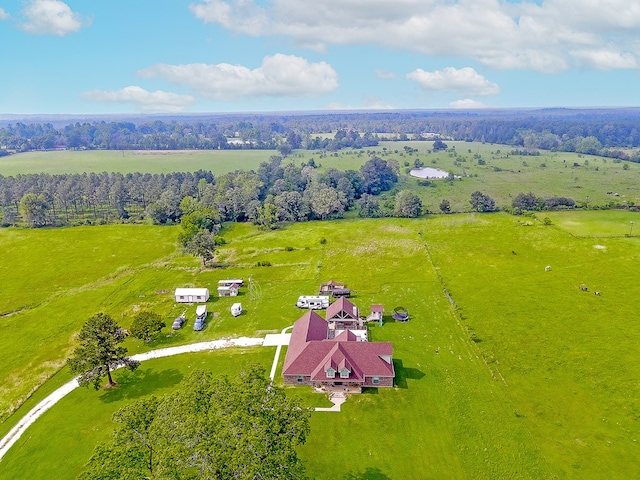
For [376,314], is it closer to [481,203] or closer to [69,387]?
[69,387]

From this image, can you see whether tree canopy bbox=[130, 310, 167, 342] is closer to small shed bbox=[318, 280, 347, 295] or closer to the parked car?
the parked car

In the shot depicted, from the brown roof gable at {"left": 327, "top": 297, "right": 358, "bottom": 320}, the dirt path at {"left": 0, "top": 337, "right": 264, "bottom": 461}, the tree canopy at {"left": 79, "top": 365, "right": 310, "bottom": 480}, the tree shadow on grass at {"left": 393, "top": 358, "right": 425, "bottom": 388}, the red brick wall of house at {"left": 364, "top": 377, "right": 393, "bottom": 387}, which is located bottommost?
the dirt path at {"left": 0, "top": 337, "right": 264, "bottom": 461}

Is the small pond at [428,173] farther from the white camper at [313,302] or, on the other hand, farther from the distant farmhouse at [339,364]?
the distant farmhouse at [339,364]

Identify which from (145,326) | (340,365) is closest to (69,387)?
(145,326)

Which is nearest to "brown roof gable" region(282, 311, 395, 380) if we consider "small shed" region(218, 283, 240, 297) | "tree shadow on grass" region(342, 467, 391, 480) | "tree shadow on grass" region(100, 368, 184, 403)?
"tree shadow on grass" region(342, 467, 391, 480)

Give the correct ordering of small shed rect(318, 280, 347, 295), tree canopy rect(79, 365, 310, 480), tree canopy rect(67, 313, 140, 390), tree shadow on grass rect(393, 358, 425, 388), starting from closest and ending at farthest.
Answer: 1. tree canopy rect(79, 365, 310, 480)
2. tree canopy rect(67, 313, 140, 390)
3. tree shadow on grass rect(393, 358, 425, 388)
4. small shed rect(318, 280, 347, 295)

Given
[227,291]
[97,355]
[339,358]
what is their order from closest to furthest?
1. [97,355]
2. [339,358]
3. [227,291]

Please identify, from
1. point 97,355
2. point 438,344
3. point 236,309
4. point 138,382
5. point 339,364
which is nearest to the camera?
point 97,355
